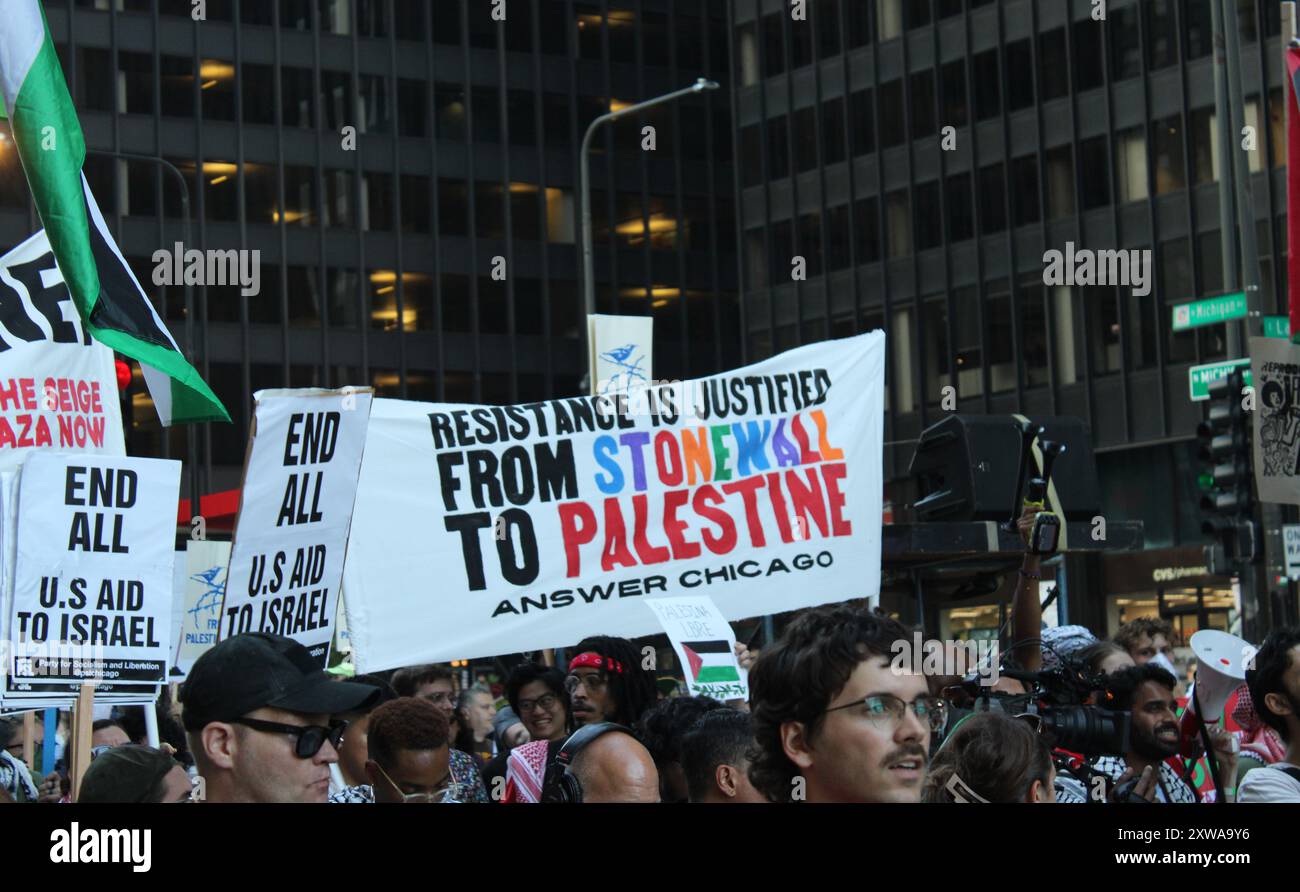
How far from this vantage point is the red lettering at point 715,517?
11703 millimetres

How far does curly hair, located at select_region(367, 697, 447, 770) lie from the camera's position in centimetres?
678

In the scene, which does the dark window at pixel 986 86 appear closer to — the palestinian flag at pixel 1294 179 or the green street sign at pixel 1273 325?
the green street sign at pixel 1273 325

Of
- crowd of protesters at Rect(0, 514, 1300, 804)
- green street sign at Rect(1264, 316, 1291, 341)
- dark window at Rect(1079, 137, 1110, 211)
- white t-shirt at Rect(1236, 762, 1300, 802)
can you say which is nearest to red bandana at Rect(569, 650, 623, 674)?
crowd of protesters at Rect(0, 514, 1300, 804)

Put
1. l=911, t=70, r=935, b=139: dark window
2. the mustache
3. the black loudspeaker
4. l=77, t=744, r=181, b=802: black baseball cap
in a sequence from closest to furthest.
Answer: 1. the mustache
2. l=77, t=744, r=181, b=802: black baseball cap
3. the black loudspeaker
4. l=911, t=70, r=935, b=139: dark window

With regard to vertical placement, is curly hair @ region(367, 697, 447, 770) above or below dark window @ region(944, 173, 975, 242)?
below

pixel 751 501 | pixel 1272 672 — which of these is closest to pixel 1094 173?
pixel 751 501

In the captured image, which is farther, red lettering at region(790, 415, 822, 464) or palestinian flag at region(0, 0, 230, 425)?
red lettering at region(790, 415, 822, 464)

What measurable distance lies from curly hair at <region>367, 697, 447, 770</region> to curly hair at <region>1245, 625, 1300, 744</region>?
2.58 metres

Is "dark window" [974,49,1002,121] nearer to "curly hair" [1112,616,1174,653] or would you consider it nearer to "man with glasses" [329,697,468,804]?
"curly hair" [1112,616,1174,653]

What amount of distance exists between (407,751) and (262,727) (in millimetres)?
2633

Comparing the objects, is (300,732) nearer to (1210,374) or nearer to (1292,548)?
(1210,374)
